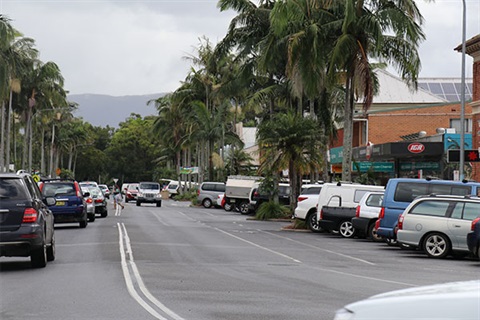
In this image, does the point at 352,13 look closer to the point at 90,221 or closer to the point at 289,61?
the point at 289,61

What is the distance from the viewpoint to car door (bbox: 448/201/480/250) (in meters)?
22.3

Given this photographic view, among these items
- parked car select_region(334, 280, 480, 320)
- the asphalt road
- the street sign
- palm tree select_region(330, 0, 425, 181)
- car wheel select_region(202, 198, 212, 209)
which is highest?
palm tree select_region(330, 0, 425, 181)

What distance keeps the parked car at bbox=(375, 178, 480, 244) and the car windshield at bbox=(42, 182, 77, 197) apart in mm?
12041

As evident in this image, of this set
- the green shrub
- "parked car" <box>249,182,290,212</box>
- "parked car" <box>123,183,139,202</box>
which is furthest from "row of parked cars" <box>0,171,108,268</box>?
"parked car" <box>123,183,139,202</box>

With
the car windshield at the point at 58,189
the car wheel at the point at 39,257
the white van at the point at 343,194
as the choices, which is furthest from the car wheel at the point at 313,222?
the car wheel at the point at 39,257

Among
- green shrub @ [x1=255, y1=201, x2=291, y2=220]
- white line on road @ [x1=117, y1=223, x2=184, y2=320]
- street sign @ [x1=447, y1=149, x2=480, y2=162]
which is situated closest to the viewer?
white line on road @ [x1=117, y1=223, x2=184, y2=320]

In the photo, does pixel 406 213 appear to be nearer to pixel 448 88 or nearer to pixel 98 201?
pixel 98 201

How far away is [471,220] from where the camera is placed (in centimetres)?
2238

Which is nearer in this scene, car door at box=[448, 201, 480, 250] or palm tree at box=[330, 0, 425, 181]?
car door at box=[448, 201, 480, 250]

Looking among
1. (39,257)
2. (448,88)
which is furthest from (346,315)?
(448,88)

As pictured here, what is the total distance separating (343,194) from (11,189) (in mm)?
16238

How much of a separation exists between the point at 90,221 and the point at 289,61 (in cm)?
1087

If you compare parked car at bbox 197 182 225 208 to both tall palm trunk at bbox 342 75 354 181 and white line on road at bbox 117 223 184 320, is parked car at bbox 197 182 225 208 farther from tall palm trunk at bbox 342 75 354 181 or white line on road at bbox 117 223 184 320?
white line on road at bbox 117 223 184 320

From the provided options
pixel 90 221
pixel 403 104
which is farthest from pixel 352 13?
pixel 403 104
